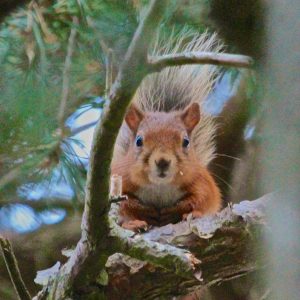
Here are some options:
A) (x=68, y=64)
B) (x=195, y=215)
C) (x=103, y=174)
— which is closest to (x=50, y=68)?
(x=68, y=64)

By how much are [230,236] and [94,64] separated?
1.32 feet

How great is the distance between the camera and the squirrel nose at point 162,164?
128 centimetres

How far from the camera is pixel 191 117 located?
140 centimetres

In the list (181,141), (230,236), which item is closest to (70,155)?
(181,141)

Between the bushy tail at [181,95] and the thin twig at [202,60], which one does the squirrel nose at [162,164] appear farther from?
the thin twig at [202,60]

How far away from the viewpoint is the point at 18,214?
1.62 meters

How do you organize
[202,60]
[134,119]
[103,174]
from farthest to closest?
[134,119], [103,174], [202,60]

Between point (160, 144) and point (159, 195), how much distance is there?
0.36ft

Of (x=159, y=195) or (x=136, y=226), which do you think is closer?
(x=136, y=226)

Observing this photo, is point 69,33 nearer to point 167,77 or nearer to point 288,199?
point 167,77

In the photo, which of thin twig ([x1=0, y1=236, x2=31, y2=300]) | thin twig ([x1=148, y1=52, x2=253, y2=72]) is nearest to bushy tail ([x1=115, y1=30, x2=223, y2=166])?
thin twig ([x1=0, y1=236, x2=31, y2=300])

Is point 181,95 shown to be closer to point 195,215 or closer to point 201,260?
point 195,215

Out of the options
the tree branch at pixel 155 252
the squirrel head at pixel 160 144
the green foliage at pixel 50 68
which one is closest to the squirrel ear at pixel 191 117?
the squirrel head at pixel 160 144

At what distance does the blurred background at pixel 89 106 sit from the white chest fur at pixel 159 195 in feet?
0.45
